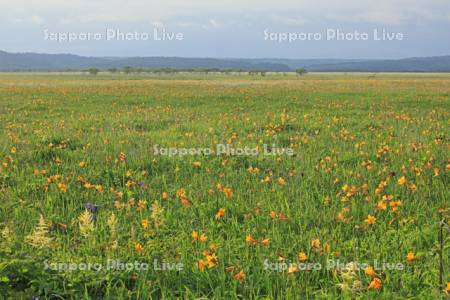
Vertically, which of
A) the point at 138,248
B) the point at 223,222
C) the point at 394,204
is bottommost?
the point at 223,222

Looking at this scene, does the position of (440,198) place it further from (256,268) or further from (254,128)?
(254,128)

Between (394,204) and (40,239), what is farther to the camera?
(394,204)

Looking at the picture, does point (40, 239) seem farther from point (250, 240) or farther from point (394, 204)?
point (394, 204)

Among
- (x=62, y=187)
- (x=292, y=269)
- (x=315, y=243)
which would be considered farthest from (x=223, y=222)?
(x=62, y=187)

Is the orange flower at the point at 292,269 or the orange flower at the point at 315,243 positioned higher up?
the orange flower at the point at 315,243

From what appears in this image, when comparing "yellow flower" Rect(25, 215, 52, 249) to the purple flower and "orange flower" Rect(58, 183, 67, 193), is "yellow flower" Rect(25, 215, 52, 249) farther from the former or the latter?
"orange flower" Rect(58, 183, 67, 193)

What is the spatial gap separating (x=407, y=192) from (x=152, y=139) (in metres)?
5.47

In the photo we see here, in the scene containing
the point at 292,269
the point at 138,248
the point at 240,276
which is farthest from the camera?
the point at 138,248

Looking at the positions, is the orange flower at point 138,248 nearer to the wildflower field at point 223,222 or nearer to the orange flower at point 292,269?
the wildflower field at point 223,222

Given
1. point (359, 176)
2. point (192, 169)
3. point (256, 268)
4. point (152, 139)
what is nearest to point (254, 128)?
point (152, 139)

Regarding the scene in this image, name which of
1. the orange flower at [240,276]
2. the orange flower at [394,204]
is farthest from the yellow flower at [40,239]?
the orange flower at [394,204]

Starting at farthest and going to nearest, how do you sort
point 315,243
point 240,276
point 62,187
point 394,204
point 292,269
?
1. point 62,187
2. point 394,204
3. point 315,243
4. point 292,269
5. point 240,276

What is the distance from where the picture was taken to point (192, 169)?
6871mm

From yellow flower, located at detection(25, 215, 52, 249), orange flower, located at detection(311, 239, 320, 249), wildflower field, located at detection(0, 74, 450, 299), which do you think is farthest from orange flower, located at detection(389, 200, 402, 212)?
yellow flower, located at detection(25, 215, 52, 249)
